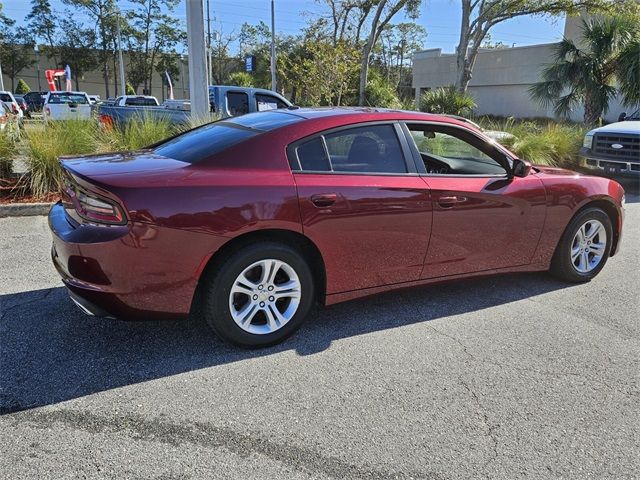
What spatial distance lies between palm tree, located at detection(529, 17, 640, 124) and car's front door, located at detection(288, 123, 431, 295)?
13.2 meters

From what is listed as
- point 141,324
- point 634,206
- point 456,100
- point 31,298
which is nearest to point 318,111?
point 141,324

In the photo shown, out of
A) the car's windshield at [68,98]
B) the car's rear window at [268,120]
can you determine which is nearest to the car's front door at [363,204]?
the car's rear window at [268,120]

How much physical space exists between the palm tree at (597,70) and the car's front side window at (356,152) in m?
13.2

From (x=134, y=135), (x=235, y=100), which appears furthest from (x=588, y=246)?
(x=235, y=100)

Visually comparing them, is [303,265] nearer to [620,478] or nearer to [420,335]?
[420,335]

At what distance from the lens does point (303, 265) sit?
3.49 metres

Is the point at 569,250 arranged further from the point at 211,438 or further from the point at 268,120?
the point at 211,438

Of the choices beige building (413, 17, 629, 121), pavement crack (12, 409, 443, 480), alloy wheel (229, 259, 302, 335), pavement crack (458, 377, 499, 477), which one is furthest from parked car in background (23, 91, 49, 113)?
pavement crack (458, 377, 499, 477)

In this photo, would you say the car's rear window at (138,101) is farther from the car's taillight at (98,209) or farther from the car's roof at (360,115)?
the car's taillight at (98,209)

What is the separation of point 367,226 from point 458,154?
1.78 meters

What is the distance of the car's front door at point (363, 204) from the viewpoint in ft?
11.4

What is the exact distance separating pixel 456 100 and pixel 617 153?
8.03 metres

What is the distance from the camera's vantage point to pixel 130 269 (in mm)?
3027

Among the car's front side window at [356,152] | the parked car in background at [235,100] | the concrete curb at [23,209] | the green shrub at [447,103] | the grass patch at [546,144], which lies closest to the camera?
the car's front side window at [356,152]
